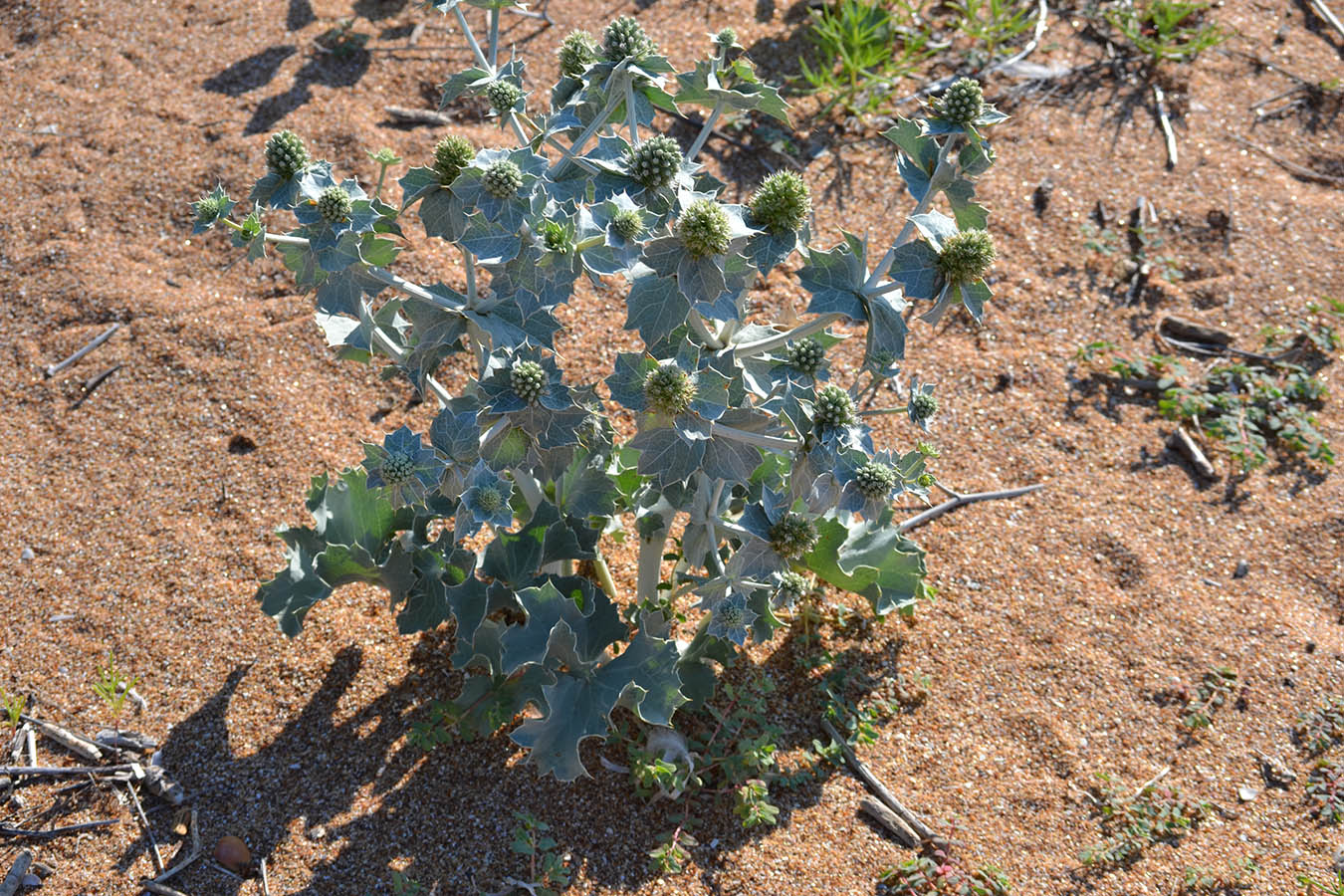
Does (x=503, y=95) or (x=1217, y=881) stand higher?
(x=503, y=95)

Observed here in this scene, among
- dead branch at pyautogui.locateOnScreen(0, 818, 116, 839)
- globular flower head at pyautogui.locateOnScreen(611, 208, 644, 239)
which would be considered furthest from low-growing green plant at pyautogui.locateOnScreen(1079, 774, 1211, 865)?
dead branch at pyautogui.locateOnScreen(0, 818, 116, 839)

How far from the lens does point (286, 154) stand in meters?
2.46

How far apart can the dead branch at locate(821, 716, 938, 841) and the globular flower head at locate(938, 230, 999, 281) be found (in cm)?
159

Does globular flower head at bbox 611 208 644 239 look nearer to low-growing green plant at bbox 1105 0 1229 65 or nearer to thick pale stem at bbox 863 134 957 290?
thick pale stem at bbox 863 134 957 290

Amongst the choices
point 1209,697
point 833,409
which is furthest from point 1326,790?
point 833,409

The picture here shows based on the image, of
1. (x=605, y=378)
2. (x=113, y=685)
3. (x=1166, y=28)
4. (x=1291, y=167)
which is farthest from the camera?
(x=1166, y=28)

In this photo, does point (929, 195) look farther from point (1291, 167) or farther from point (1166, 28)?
point (1166, 28)

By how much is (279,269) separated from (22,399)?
1.13 meters

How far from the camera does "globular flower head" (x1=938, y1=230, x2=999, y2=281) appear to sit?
92.9 inches

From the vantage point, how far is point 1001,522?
3.91m

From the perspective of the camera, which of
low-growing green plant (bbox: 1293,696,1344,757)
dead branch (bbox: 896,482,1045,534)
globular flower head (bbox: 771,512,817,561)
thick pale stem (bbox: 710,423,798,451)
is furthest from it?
dead branch (bbox: 896,482,1045,534)

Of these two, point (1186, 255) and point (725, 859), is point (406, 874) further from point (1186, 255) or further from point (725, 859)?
point (1186, 255)

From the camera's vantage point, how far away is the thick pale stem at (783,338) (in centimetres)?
242

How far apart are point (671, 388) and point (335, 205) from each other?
0.89 meters
